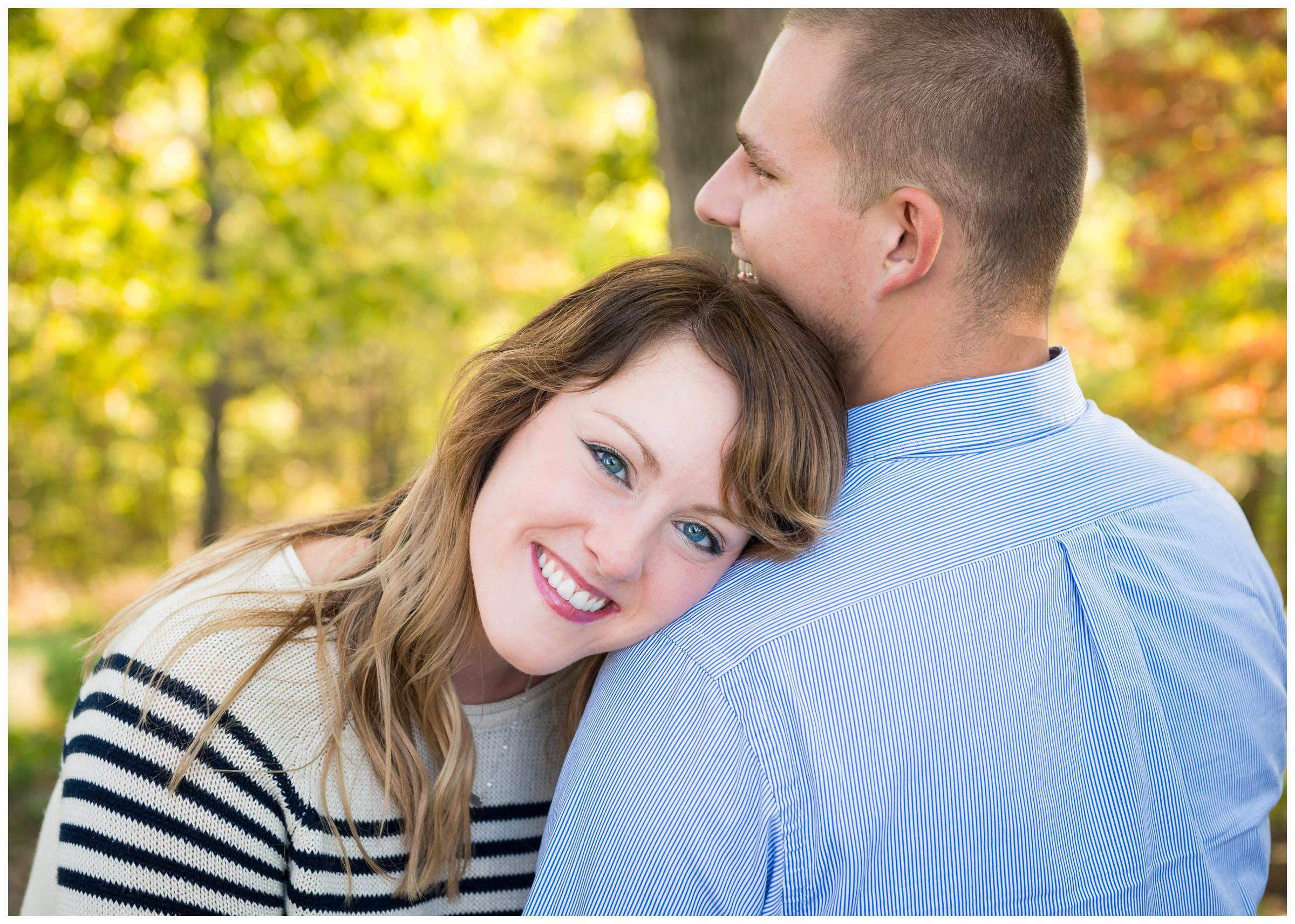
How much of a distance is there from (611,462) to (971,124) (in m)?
0.94

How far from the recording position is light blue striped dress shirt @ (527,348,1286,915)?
1501 millimetres

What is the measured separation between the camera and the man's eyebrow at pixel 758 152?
6.57 ft

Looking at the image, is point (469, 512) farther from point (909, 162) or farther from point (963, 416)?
point (909, 162)

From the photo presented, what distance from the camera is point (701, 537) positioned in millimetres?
1800

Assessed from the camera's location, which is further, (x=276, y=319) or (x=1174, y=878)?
(x=276, y=319)

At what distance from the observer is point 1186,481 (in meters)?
1.91

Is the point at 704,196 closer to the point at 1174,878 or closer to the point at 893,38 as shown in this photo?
the point at 893,38

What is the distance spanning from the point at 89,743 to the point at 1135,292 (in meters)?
7.37

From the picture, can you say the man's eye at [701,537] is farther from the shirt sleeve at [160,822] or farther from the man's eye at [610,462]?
the shirt sleeve at [160,822]

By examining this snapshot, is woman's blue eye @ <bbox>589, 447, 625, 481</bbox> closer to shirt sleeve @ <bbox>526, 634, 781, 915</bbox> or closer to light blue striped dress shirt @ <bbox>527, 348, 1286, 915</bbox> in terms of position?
light blue striped dress shirt @ <bbox>527, 348, 1286, 915</bbox>

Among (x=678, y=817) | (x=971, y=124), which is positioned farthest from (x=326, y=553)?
(x=971, y=124)

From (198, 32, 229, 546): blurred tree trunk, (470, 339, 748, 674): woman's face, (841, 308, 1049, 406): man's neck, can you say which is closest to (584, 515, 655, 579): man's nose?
(470, 339, 748, 674): woman's face

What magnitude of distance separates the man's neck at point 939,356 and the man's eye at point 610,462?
534mm

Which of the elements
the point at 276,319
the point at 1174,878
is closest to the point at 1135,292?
the point at 276,319
